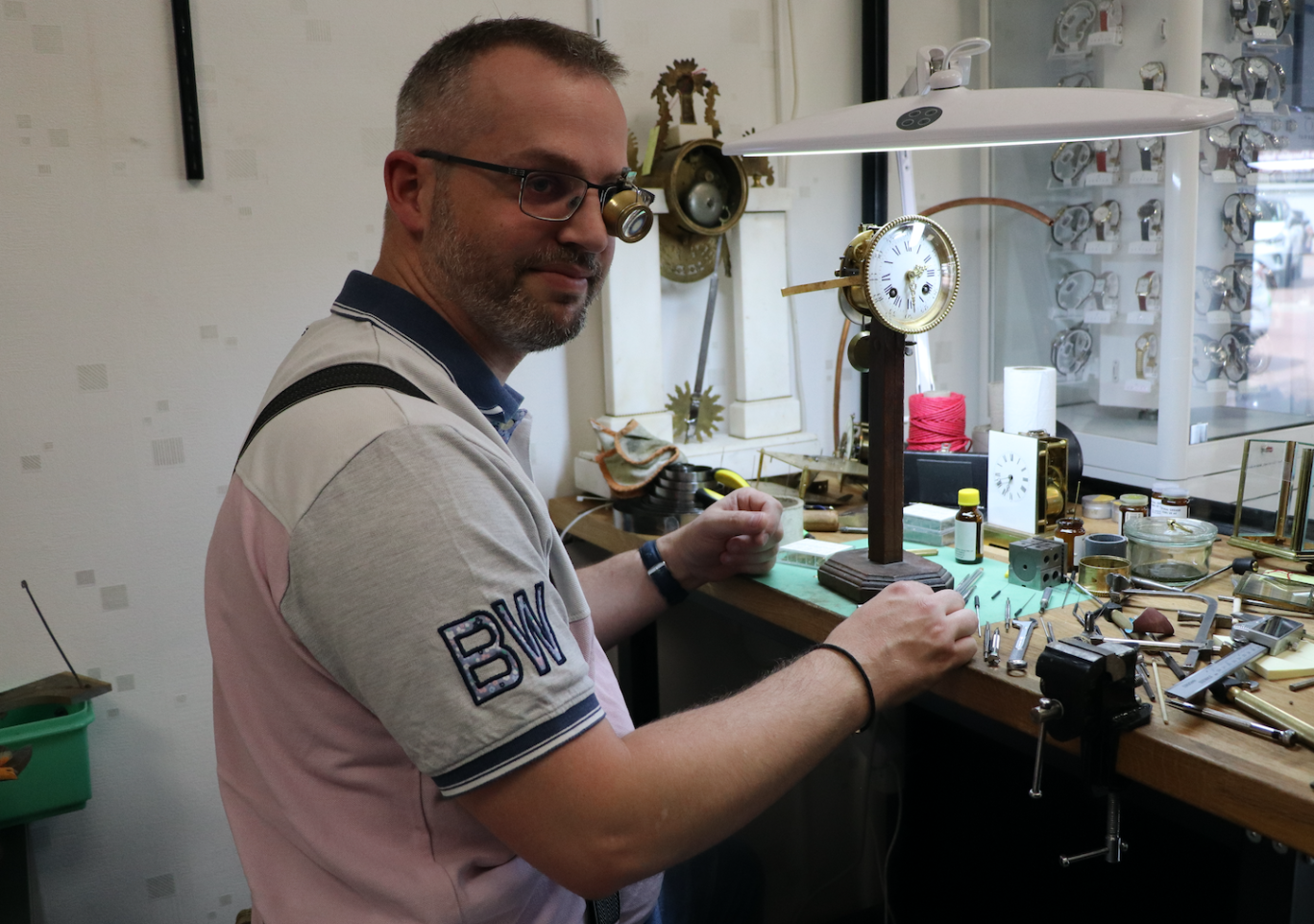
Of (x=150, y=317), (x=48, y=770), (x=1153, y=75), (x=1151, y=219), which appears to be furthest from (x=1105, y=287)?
(x=48, y=770)

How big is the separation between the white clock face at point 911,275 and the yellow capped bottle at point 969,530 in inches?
12.1

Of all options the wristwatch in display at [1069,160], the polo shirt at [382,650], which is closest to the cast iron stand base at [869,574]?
the polo shirt at [382,650]

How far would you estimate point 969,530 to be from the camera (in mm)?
1673

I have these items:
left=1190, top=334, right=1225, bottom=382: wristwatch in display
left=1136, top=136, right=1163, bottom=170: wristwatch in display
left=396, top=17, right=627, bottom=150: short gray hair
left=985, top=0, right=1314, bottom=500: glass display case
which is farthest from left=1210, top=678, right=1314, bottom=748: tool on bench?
left=1136, top=136, right=1163, bottom=170: wristwatch in display

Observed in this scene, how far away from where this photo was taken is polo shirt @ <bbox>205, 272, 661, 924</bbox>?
88cm

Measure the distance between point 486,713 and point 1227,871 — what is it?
155cm

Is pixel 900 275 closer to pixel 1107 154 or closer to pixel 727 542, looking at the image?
pixel 727 542

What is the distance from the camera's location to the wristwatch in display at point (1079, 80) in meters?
2.47

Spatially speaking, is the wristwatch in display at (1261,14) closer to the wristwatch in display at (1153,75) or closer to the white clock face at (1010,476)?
the wristwatch in display at (1153,75)

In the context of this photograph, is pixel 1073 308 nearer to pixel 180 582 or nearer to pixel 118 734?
pixel 180 582

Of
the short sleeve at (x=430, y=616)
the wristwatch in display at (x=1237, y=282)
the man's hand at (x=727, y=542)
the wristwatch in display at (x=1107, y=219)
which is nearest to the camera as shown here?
the short sleeve at (x=430, y=616)

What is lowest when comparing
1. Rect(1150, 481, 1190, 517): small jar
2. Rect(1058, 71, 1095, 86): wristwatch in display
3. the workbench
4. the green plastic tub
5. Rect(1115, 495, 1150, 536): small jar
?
the green plastic tub

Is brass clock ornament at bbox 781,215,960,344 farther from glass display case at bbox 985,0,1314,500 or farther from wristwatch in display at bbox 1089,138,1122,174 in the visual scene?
wristwatch in display at bbox 1089,138,1122,174

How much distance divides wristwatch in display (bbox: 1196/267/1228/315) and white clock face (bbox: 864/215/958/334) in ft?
3.52
